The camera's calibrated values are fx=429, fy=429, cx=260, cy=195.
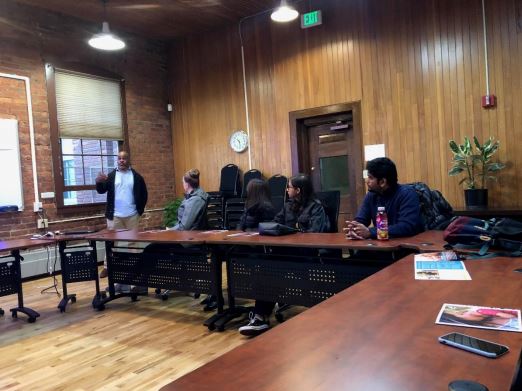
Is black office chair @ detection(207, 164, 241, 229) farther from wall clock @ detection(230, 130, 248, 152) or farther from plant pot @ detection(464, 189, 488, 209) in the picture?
plant pot @ detection(464, 189, 488, 209)

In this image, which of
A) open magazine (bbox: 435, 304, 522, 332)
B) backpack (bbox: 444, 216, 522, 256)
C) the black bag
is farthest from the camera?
the black bag

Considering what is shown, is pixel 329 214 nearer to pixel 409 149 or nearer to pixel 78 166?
pixel 409 149

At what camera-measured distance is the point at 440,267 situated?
1.82 meters

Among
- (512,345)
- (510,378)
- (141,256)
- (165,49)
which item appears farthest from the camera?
(165,49)

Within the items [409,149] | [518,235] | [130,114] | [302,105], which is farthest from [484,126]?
[130,114]

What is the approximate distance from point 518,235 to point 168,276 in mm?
2737

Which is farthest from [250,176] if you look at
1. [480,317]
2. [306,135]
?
[480,317]

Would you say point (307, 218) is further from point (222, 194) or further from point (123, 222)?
point (222, 194)

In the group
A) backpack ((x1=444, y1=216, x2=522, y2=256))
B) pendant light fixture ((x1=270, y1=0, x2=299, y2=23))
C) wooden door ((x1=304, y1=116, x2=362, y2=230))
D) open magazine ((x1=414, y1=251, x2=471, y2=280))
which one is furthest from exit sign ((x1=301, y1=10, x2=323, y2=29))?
open magazine ((x1=414, y1=251, x2=471, y2=280))

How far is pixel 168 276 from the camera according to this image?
3.79 metres

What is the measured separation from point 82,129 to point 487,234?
18.5ft

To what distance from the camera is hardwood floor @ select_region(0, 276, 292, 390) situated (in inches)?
101

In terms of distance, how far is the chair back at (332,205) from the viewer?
140 inches

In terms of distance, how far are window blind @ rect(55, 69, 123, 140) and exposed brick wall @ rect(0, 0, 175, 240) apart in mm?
204
